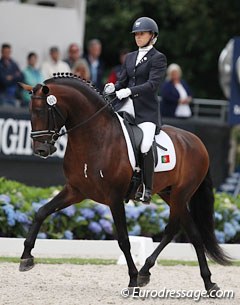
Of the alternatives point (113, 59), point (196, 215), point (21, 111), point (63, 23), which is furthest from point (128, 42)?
point (196, 215)

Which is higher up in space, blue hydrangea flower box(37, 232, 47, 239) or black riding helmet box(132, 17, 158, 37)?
black riding helmet box(132, 17, 158, 37)

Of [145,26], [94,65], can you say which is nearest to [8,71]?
[94,65]

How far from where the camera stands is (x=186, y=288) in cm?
976

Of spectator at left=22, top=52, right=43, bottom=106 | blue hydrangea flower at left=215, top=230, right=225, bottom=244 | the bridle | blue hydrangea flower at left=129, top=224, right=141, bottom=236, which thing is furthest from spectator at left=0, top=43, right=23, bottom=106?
the bridle

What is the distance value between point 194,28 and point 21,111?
13160mm

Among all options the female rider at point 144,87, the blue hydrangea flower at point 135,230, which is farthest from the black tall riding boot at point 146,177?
the blue hydrangea flower at point 135,230

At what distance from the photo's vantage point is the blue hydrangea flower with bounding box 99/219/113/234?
489 inches

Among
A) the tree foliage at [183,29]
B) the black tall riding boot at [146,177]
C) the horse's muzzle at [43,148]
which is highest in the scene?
the horse's muzzle at [43,148]

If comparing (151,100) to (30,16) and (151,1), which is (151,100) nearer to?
(30,16)

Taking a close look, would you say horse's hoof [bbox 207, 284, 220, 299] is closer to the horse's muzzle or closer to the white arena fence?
the white arena fence

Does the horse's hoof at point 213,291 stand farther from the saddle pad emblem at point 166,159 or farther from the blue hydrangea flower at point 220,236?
the blue hydrangea flower at point 220,236

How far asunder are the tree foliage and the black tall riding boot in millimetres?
17674

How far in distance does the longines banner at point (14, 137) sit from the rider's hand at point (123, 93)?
20.9 ft

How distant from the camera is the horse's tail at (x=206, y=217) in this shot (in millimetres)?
9977
